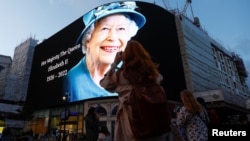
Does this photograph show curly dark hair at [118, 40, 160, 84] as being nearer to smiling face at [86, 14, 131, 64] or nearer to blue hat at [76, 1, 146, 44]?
smiling face at [86, 14, 131, 64]

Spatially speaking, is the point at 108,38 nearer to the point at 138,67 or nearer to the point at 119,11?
the point at 119,11

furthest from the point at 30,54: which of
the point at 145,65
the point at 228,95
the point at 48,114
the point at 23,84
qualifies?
the point at 145,65

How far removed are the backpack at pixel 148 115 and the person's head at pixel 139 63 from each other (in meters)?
0.21

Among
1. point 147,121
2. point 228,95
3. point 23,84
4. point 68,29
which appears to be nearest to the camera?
point 147,121

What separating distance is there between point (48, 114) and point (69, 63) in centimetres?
852

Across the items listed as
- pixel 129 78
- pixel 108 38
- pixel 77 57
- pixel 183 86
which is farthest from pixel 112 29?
pixel 129 78

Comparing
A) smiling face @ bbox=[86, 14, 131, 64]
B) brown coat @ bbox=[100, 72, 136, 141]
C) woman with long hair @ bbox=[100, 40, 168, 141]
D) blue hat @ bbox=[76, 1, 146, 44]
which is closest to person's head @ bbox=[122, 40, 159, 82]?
woman with long hair @ bbox=[100, 40, 168, 141]

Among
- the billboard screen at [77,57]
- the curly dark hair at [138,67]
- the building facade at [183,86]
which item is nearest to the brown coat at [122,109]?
the curly dark hair at [138,67]

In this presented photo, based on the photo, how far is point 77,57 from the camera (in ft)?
103

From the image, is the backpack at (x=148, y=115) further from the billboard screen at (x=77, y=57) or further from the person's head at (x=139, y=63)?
the billboard screen at (x=77, y=57)

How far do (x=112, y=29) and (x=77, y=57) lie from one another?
22.9ft

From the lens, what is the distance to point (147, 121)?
6.52ft

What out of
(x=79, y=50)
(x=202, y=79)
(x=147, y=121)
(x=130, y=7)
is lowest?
(x=147, y=121)

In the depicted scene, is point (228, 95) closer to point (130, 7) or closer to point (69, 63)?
point (130, 7)
